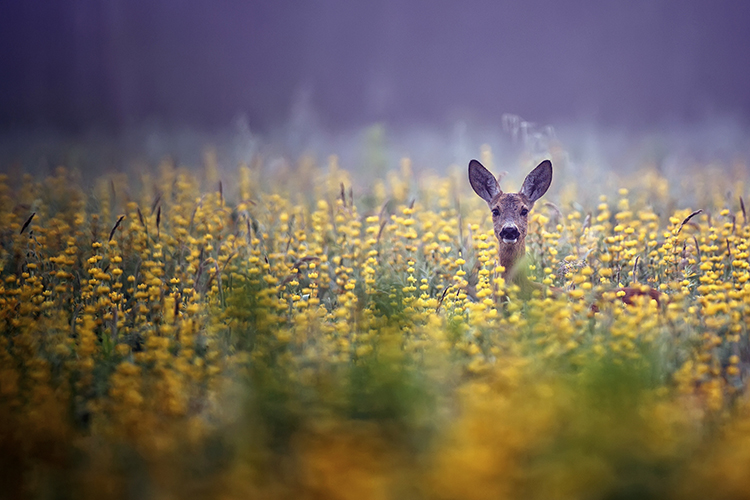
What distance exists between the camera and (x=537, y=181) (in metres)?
4.64

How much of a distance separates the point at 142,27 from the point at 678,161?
1072 centimetres

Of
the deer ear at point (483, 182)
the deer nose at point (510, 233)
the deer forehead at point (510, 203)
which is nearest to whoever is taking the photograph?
the deer nose at point (510, 233)

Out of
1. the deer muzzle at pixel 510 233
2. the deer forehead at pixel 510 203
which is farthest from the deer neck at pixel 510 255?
the deer forehead at pixel 510 203

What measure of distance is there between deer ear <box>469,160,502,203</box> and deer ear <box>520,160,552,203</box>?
0.68ft

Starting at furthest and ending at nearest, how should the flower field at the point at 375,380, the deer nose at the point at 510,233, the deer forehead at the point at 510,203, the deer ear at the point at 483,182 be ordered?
the deer ear at the point at 483,182, the deer forehead at the point at 510,203, the deer nose at the point at 510,233, the flower field at the point at 375,380

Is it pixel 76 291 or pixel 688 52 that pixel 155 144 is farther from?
pixel 688 52

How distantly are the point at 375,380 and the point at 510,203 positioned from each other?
8.13ft

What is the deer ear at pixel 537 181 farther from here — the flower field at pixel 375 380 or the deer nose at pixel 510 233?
the deer nose at pixel 510 233

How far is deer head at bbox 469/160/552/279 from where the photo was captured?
14.1ft

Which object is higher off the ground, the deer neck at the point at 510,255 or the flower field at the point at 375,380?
the deer neck at the point at 510,255

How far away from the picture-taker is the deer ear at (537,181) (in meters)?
4.55

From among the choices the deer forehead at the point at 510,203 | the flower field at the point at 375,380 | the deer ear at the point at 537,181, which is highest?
the deer ear at the point at 537,181

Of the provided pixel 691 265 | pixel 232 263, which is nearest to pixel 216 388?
pixel 232 263

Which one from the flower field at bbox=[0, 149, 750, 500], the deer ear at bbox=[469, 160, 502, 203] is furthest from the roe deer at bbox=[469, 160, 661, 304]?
the flower field at bbox=[0, 149, 750, 500]
